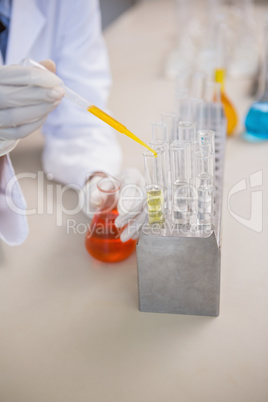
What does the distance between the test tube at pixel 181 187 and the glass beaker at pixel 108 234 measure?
181mm

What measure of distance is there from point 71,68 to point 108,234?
31.2 inches

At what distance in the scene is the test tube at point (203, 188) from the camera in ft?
3.18

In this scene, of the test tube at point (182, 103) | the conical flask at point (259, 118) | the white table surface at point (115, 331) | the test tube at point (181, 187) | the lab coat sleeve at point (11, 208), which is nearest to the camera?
the white table surface at point (115, 331)

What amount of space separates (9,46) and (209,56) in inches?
42.6

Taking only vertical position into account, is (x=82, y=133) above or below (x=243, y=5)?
below

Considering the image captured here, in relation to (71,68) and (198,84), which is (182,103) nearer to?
(198,84)

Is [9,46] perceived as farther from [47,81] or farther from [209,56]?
[209,56]

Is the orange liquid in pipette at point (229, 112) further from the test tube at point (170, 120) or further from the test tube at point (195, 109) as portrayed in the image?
the test tube at point (170, 120)

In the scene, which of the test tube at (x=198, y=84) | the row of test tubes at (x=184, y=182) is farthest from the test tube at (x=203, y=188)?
the test tube at (x=198, y=84)

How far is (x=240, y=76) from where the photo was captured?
2287 mm

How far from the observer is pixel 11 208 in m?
1.25

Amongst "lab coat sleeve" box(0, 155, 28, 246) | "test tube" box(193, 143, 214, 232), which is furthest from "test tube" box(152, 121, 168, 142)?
"lab coat sleeve" box(0, 155, 28, 246)

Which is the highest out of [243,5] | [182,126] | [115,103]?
[243,5]

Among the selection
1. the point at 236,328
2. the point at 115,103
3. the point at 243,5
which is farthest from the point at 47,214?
the point at 243,5
